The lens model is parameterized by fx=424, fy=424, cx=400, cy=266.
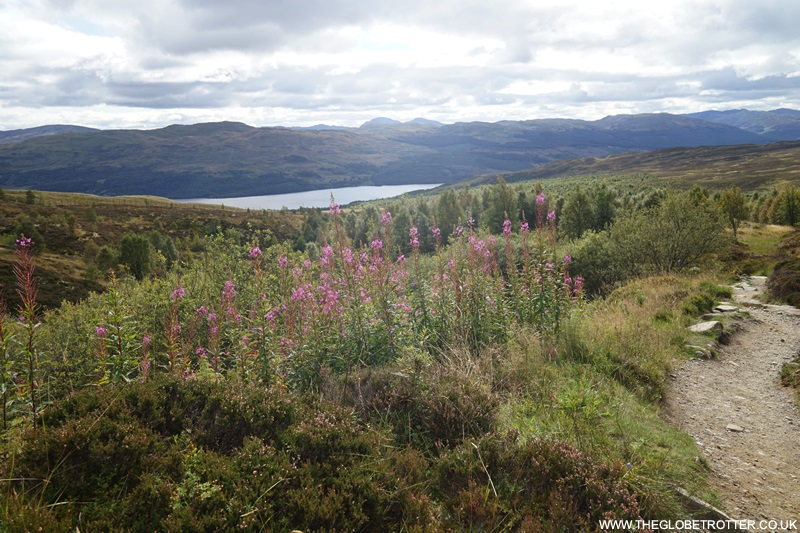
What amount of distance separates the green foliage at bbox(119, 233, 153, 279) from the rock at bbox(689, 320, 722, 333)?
3753cm

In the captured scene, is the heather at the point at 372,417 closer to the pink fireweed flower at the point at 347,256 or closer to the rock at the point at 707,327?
the pink fireweed flower at the point at 347,256

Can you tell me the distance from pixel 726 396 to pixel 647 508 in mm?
4294

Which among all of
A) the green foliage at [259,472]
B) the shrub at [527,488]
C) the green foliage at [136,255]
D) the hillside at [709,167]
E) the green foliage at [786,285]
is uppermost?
the hillside at [709,167]

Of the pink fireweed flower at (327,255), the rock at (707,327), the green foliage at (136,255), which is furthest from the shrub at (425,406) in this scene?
the green foliage at (136,255)

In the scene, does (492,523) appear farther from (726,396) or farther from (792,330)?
(792,330)

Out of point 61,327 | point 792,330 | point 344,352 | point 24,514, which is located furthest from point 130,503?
point 792,330

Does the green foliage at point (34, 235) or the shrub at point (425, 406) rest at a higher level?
the shrub at point (425, 406)

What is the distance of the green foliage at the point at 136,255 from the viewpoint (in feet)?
117

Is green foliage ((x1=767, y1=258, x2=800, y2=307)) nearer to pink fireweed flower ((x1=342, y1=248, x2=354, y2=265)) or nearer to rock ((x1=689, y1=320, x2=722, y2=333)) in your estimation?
rock ((x1=689, y1=320, x2=722, y2=333))

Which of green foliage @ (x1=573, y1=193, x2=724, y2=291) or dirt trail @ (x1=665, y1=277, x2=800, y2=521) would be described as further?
green foliage @ (x1=573, y1=193, x2=724, y2=291)

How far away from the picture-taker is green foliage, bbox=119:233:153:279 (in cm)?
3569

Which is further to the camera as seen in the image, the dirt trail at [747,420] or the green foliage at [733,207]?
the green foliage at [733,207]

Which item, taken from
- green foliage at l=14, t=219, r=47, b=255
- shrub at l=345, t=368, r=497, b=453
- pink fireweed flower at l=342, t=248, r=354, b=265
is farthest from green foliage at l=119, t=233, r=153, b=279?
shrub at l=345, t=368, r=497, b=453

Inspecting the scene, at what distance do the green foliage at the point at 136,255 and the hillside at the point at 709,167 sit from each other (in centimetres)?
9989
